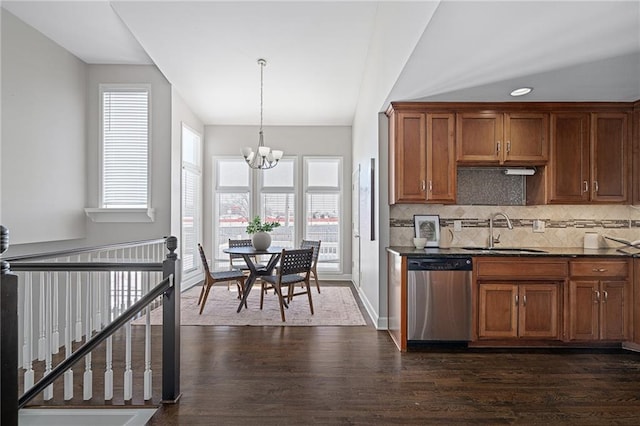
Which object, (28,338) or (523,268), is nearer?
(28,338)

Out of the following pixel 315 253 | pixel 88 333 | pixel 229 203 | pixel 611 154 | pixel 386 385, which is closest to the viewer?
pixel 386 385

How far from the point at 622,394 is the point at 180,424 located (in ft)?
10.0

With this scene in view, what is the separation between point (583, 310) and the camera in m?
3.33

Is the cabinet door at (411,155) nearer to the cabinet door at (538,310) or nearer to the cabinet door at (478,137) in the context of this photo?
the cabinet door at (478,137)

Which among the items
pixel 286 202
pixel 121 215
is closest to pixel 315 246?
pixel 286 202

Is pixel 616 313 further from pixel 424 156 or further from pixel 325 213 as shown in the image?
pixel 325 213

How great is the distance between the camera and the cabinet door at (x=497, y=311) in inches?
132

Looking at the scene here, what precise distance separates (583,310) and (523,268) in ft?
2.25

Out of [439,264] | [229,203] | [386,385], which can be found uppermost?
[229,203]

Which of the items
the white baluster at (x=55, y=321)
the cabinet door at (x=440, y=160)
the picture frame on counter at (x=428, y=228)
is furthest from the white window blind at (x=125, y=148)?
the cabinet door at (x=440, y=160)

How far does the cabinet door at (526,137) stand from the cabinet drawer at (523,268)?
108 cm

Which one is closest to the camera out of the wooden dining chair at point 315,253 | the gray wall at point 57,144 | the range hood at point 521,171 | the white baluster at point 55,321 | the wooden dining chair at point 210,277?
the white baluster at point 55,321

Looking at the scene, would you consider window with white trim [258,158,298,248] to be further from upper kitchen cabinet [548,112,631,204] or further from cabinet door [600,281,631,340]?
cabinet door [600,281,631,340]

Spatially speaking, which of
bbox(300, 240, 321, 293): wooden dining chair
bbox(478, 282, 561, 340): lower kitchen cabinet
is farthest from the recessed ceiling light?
bbox(300, 240, 321, 293): wooden dining chair
